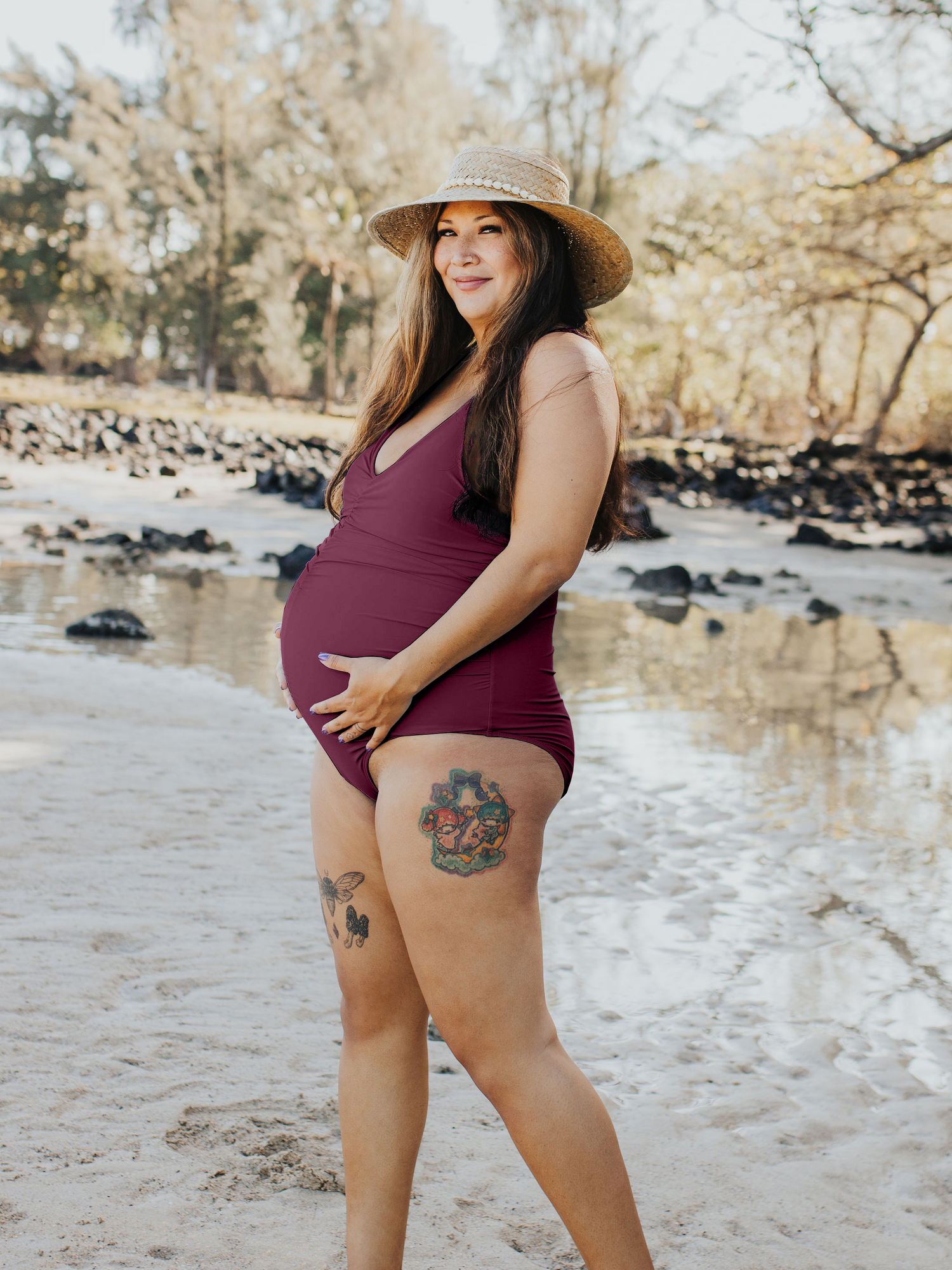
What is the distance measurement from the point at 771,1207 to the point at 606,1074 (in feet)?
1.84

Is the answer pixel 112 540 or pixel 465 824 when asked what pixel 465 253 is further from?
pixel 112 540

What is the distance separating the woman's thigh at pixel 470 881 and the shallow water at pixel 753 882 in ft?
3.83

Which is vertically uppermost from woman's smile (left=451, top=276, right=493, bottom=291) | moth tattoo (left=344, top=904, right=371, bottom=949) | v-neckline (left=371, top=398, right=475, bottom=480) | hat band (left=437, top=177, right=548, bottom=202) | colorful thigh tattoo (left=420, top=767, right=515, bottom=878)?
hat band (left=437, top=177, right=548, bottom=202)

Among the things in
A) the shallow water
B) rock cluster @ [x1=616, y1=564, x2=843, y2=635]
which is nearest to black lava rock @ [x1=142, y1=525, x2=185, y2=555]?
the shallow water

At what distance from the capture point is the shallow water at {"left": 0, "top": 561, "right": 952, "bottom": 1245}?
276cm

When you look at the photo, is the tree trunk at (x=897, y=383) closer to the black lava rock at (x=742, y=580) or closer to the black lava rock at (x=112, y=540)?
the black lava rock at (x=742, y=580)

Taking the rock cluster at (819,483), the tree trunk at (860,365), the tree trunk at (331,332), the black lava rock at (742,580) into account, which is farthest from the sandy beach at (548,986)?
the tree trunk at (860,365)

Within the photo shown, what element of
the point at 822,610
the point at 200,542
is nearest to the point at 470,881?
the point at 822,610

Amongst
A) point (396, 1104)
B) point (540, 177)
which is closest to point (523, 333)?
point (540, 177)

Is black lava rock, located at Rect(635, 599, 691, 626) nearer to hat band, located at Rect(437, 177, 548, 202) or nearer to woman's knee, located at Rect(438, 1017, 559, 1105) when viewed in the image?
hat band, located at Rect(437, 177, 548, 202)

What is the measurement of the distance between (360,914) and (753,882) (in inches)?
98.6

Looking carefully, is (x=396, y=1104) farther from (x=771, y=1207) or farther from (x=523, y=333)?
(x=523, y=333)

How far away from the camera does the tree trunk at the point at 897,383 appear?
974 inches

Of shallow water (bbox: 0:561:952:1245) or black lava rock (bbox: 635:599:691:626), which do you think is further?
black lava rock (bbox: 635:599:691:626)
